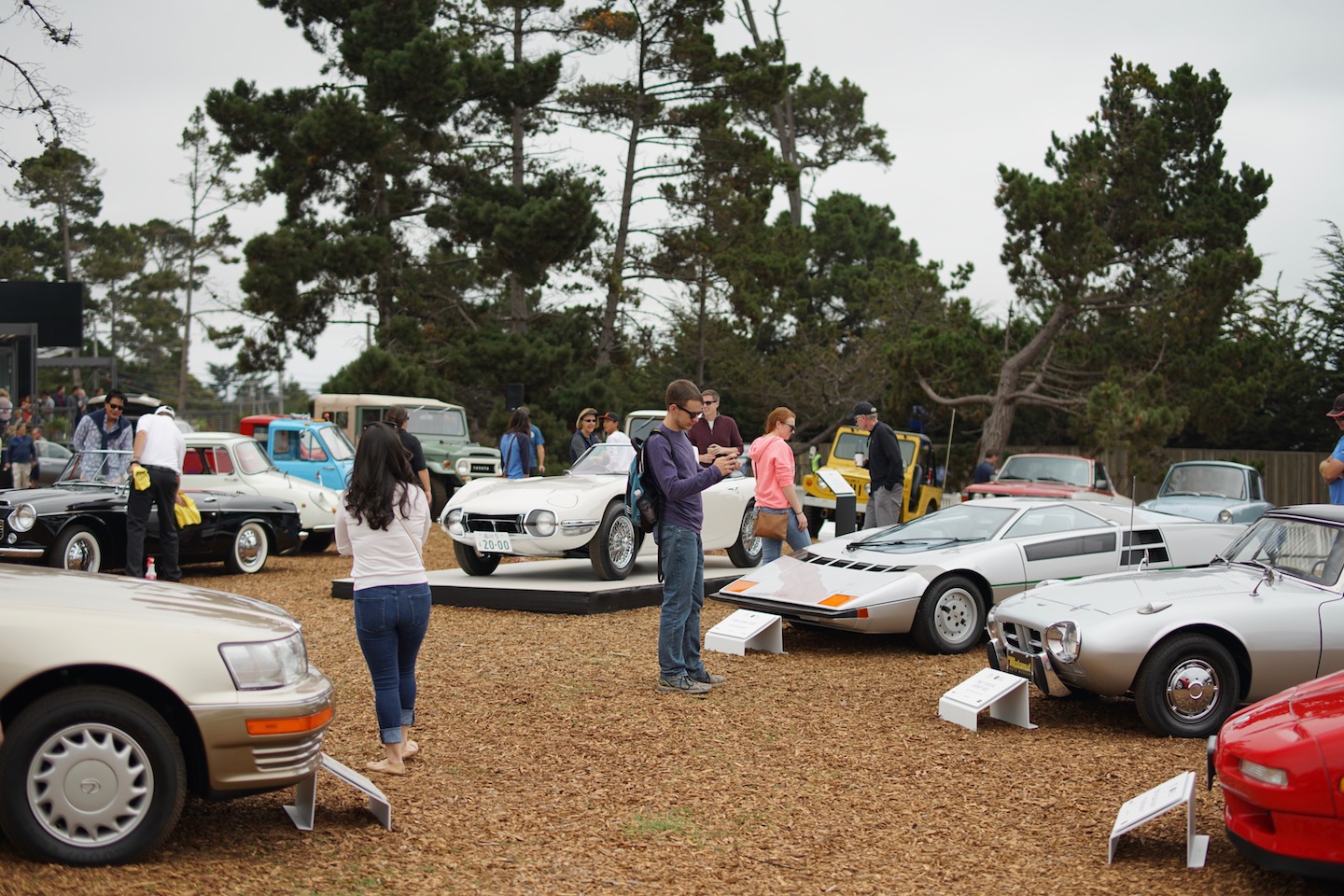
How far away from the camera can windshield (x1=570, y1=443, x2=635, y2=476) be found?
503 inches

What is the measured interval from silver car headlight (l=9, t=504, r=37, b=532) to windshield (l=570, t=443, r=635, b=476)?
16.6 feet

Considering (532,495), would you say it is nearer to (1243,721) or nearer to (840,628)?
(840,628)

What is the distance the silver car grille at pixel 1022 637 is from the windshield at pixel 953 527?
7.21 ft

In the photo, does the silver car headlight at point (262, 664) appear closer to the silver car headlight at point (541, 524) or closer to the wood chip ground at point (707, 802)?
the wood chip ground at point (707, 802)

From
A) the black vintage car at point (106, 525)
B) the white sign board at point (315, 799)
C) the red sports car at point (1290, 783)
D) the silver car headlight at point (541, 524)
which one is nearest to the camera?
the red sports car at point (1290, 783)

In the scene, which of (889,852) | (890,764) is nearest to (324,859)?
(889,852)

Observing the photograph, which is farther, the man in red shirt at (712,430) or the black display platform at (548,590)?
the man in red shirt at (712,430)

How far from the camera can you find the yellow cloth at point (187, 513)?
1291 centimetres

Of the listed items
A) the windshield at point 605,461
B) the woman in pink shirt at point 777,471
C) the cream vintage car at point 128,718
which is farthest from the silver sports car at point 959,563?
the cream vintage car at point 128,718

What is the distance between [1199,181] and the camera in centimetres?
3164

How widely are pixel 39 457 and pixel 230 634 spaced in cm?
1955

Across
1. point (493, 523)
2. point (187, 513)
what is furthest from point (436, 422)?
point (493, 523)

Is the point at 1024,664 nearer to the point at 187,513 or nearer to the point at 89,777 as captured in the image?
the point at 89,777

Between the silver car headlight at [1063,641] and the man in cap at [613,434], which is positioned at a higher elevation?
the man in cap at [613,434]
